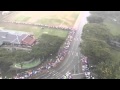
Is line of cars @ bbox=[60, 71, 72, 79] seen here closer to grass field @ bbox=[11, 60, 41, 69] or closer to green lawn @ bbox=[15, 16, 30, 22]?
grass field @ bbox=[11, 60, 41, 69]

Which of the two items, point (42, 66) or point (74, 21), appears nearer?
point (42, 66)

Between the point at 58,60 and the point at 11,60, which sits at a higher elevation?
the point at 11,60

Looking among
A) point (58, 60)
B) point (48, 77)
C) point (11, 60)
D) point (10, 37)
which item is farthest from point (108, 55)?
point (10, 37)

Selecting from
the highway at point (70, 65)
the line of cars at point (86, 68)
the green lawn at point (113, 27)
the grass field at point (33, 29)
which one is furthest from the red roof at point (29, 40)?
the green lawn at point (113, 27)

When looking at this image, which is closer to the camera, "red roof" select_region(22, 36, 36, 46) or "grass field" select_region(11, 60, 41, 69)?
"grass field" select_region(11, 60, 41, 69)

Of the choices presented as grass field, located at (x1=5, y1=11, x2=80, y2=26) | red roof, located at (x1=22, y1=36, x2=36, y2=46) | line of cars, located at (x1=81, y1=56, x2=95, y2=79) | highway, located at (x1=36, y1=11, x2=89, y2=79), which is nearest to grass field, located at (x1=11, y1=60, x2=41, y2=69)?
highway, located at (x1=36, y1=11, x2=89, y2=79)

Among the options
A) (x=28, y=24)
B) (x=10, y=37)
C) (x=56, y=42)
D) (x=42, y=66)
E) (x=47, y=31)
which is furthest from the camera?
(x=28, y=24)

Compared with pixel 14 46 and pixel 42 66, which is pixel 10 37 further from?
pixel 42 66
